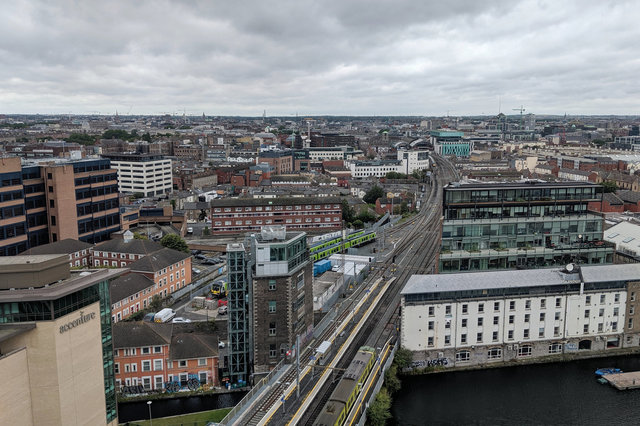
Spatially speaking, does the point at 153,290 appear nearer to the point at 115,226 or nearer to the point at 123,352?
the point at 123,352

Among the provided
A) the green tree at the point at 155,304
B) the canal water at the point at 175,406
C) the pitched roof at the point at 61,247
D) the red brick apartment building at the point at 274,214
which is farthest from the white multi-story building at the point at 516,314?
the red brick apartment building at the point at 274,214

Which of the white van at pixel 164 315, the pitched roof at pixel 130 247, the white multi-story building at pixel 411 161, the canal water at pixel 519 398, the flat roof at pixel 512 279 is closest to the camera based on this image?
the canal water at pixel 519 398

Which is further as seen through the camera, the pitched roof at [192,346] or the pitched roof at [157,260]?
the pitched roof at [157,260]

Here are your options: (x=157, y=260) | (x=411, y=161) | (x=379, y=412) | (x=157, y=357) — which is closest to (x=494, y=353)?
(x=379, y=412)

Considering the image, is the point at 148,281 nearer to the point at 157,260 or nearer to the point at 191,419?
the point at 157,260

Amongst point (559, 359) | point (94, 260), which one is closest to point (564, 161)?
point (559, 359)

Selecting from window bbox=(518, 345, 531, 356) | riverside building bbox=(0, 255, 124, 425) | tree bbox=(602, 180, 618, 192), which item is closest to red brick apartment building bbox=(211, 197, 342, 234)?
window bbox=(518, 345, 531, 356)

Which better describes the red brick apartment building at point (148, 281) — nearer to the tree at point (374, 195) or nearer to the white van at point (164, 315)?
the white van at point (164, 315)
